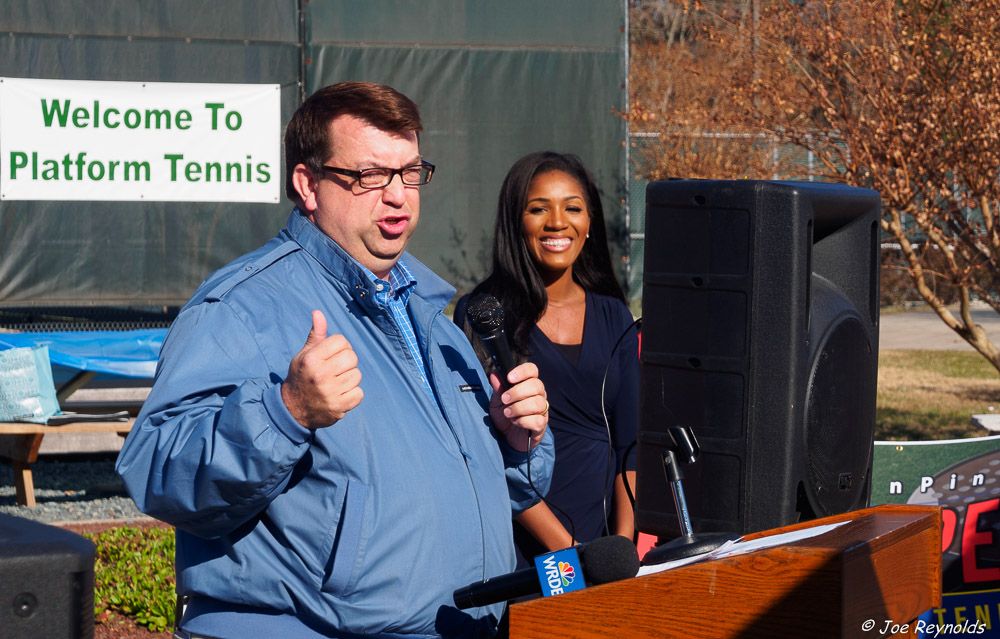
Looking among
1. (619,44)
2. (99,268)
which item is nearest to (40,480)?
(99,268)

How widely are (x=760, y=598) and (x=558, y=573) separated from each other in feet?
1.20

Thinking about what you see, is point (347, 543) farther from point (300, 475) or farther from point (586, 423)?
point (586, 423)

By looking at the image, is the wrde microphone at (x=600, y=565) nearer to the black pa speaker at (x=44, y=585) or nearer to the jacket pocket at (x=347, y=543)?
the jacket pocket at (x=347, y=543)

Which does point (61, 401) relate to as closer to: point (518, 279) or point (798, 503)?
point (518, 279)

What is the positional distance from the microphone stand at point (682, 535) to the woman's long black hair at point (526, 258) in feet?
3.64

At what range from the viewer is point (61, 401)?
26.1ft

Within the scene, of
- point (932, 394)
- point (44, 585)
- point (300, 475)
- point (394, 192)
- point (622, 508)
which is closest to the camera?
point (44, 585)

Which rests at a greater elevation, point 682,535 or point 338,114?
point 338,114

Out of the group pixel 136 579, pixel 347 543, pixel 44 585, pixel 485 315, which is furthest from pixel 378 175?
pixel 136 579

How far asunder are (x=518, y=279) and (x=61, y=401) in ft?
17.4

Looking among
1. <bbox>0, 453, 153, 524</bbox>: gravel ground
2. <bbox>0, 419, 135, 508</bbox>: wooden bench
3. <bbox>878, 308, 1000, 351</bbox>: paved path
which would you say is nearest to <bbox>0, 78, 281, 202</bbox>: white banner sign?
<bbox>0, 419, 135, 508</bbox>: wooden bench

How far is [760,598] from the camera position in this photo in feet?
5.86

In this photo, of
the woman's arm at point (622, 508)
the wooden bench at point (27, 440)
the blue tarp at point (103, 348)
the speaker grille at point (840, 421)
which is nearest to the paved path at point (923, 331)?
the blue tarp at point (103, 348)

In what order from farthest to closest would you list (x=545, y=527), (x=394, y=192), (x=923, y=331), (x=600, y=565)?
(x=923, y=331), (x=545, y=527), (x=394, y=192), (x=600, y=565)
